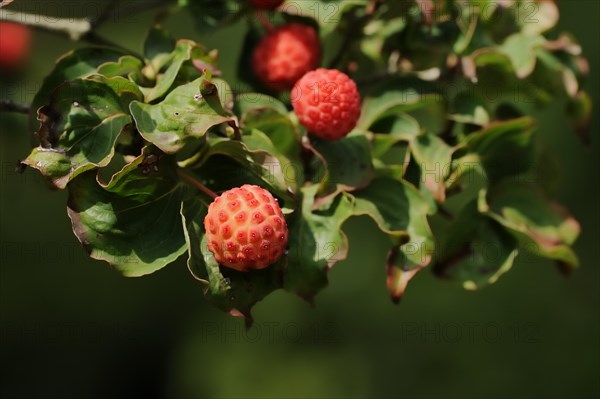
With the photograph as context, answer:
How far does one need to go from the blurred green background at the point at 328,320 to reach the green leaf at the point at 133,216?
2.12m

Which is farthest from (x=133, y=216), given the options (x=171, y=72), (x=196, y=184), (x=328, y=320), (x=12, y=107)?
(x=328, y=320)

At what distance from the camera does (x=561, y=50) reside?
176cm

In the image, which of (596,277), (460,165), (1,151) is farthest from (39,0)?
(596,277)

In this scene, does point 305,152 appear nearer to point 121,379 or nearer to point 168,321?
point 168,321

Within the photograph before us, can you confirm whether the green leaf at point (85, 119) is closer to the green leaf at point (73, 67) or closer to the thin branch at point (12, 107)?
the green leaf at point (73, 67)

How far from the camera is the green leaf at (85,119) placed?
4.17 feet

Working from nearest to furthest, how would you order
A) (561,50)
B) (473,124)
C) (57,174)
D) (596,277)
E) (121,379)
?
1. (57,174)
2. (473,124)
3. (561,50)
4. (596,277)
5. (121,379)

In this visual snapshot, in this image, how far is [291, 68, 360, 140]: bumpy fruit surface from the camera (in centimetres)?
140

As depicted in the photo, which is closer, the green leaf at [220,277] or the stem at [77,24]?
the green leaf at [220,277]

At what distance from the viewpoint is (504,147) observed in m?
1.66

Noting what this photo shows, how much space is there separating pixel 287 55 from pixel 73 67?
397mm

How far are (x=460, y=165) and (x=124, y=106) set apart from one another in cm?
62

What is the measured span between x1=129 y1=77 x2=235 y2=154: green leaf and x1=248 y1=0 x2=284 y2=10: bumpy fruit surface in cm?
40

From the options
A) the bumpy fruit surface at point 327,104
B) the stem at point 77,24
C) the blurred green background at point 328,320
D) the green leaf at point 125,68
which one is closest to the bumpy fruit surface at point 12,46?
the blurred green background at point 328,320
